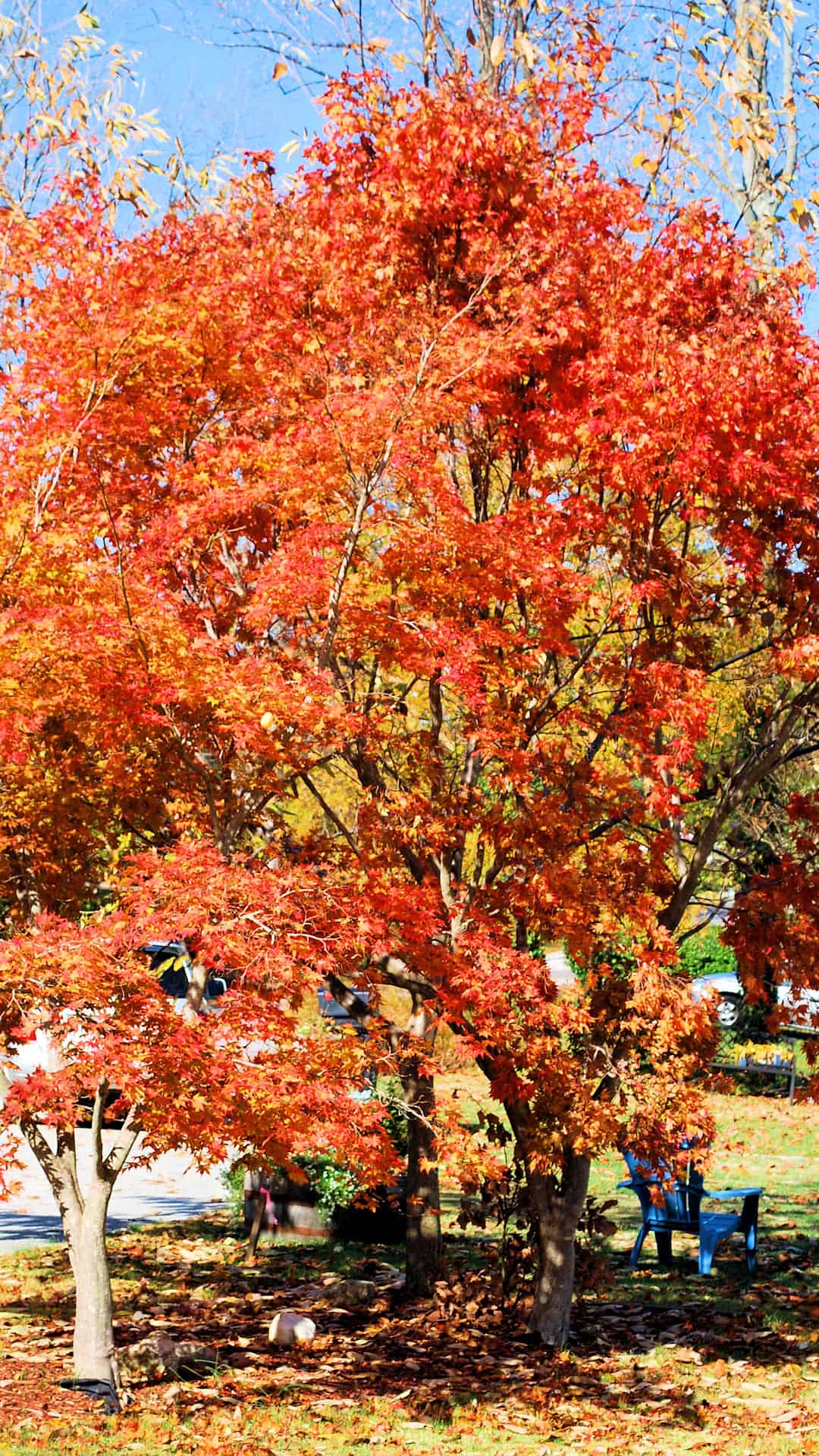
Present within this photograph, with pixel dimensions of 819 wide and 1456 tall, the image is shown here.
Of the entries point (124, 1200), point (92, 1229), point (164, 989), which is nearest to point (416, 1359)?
point (92, 1229)

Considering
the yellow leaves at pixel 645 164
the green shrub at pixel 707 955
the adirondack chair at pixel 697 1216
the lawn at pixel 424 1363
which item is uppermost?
the yellow leaves at pixel 645 164

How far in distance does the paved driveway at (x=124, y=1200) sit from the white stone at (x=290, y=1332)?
252 centimetres

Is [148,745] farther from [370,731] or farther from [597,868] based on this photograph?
[597,868]

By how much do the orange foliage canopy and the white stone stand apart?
1914mm

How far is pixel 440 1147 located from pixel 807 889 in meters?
2.70

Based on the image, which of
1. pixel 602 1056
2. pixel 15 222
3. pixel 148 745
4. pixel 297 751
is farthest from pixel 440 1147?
pixel 15 222

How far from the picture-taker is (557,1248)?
8.70 m

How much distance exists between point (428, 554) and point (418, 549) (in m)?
0.12

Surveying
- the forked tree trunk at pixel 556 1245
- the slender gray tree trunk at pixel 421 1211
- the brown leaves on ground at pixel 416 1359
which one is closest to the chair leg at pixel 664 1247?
the brown leaves on ground at pixel 416 1359

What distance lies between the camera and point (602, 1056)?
8.31 meters

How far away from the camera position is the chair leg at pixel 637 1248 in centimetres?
1045

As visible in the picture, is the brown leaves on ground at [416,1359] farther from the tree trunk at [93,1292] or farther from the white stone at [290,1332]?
the tree trunk at [93,1292]

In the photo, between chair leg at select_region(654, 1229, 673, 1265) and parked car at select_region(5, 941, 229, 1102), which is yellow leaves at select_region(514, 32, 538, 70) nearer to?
parked car at select_region(5, 941, 229, 1102)

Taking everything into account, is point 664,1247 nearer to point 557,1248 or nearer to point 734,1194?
point 734,1194
